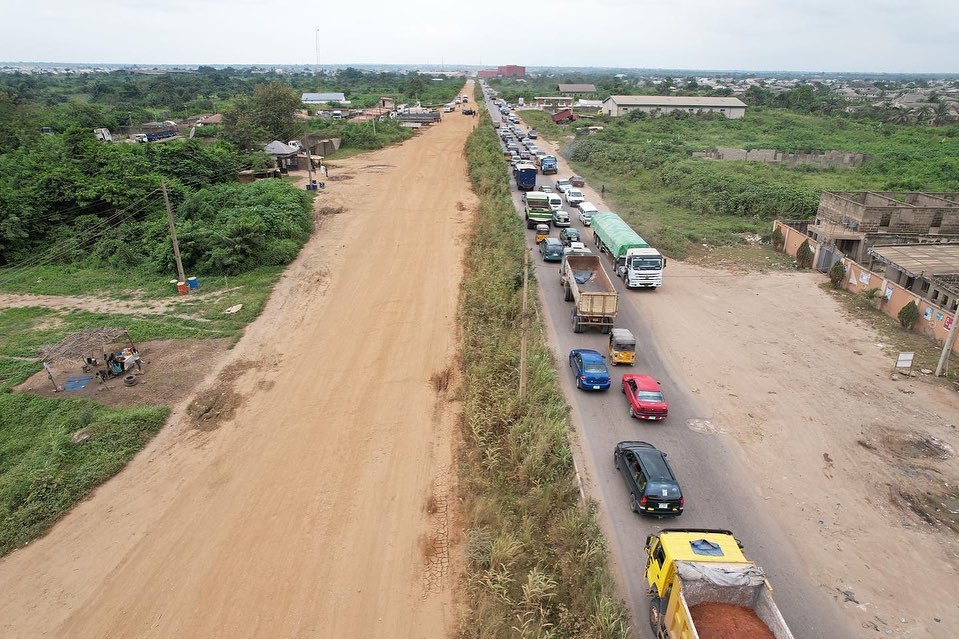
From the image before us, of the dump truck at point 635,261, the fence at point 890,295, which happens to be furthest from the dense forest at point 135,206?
the fence at point 890,295

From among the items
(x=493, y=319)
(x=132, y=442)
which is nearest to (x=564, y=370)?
(x=493, y=319)

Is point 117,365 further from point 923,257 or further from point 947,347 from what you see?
point 923,257

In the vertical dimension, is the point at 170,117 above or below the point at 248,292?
above

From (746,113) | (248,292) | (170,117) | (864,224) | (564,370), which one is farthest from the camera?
(746,113)

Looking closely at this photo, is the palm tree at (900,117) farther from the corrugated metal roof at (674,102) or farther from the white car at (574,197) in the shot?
the white car at (574,197)

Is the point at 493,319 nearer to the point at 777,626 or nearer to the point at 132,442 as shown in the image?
the point at 132,442

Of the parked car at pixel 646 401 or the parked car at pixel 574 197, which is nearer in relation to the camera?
the parked car at pixel 646 401
